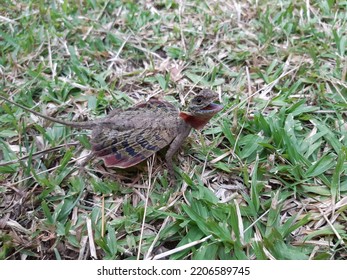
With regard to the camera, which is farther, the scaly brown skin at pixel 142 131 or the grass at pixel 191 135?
the scaly brown skin at pixel 142 131

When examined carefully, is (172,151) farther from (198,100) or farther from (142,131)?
(198,100)

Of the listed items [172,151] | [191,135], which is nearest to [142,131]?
[172,151]

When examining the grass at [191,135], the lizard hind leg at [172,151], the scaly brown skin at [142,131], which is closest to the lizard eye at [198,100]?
the scaly brown skin at [142,131]

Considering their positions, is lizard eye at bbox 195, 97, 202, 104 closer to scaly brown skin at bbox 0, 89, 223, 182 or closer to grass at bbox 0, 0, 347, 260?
scaly brown skin at bbox 0, 89, 223, 182

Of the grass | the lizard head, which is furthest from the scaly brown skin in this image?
the grass

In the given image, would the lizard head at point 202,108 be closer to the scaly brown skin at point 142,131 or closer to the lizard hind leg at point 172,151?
the scaly brown skin at point 142,131

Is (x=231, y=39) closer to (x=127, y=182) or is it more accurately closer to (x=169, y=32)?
(x=169, y=32)
